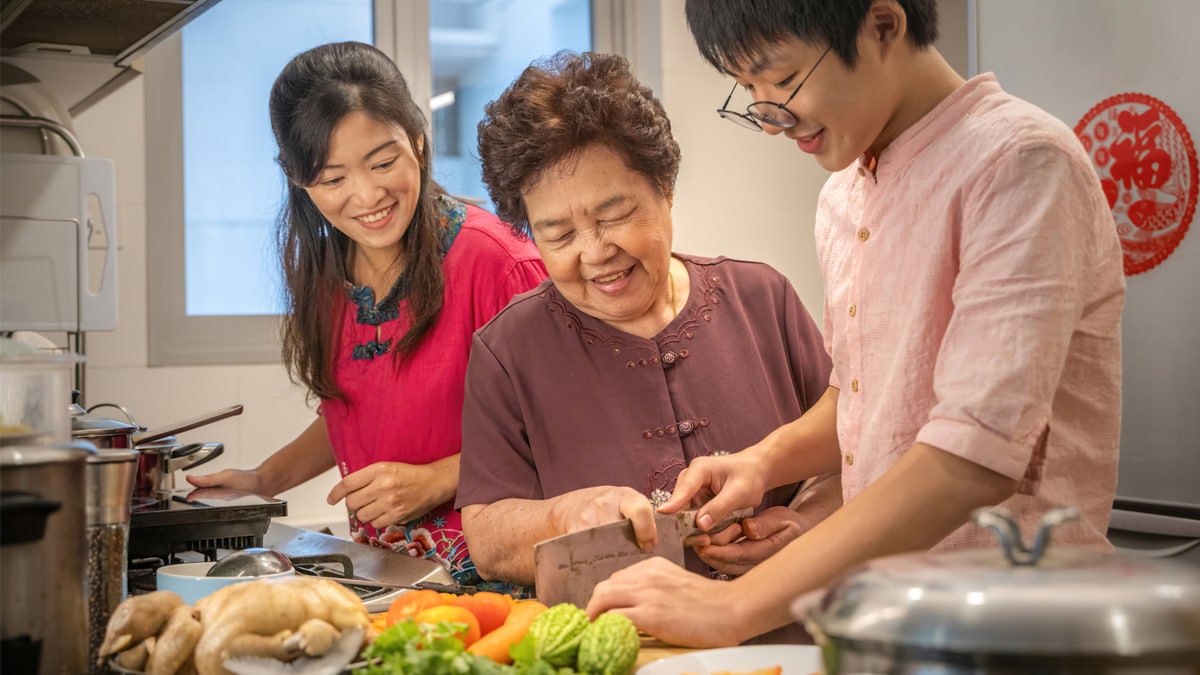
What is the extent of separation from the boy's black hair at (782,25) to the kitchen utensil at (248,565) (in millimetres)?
756

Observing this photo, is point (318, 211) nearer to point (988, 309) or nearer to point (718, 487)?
point (718, 487)

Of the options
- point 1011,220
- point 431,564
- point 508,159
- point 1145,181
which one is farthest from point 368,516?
point 1145,181

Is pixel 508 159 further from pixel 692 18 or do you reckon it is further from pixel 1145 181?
pixel 1145 181

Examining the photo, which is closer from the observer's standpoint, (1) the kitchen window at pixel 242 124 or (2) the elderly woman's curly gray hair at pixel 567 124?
(2) the elderly woman's curly gray hair at pixel 567 124

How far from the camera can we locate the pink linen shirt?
1077 millimetres

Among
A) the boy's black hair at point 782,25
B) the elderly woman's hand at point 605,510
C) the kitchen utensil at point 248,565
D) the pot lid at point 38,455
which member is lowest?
the kitchen utensil at point 248,565

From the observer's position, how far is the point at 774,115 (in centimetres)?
127

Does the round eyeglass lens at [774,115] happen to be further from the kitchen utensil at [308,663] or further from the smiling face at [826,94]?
the kitchen utensil at [308,663]

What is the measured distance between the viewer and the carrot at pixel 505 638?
112cm

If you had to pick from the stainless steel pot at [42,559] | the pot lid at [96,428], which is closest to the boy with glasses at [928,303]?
the stainless steel pot at [42,559]

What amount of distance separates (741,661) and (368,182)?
4.18ft

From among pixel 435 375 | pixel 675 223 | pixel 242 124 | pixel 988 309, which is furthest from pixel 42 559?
pixel 675 223

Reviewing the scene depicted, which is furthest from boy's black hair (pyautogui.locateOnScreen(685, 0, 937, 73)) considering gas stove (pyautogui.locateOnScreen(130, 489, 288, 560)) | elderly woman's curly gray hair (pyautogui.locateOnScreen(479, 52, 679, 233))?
gas stove (pyautogui.locateOnScreen(130, 489, 288, 560))

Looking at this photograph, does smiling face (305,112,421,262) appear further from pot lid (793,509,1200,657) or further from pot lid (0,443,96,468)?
pot lid (793,509,1200,657)
